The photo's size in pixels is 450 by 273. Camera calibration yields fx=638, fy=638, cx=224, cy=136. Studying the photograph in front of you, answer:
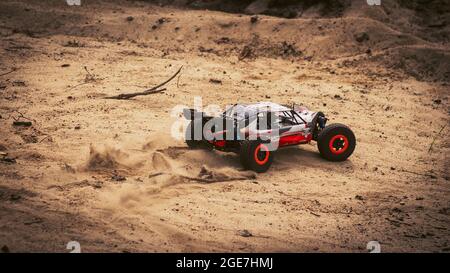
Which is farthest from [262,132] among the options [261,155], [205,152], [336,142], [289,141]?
[336,142]

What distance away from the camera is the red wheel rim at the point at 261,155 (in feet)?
33.3

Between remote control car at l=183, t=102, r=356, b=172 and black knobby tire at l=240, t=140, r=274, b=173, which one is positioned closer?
black knobby tire at l=240, t=140, r=274, b=173

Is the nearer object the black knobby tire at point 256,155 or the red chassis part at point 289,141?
the black knobby tire at point 256,155

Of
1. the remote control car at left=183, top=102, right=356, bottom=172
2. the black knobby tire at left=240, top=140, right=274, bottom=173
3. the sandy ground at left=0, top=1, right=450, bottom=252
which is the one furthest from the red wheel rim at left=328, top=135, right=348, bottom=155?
the black knobby tire at left=240, top=140, right=274, bottom=173

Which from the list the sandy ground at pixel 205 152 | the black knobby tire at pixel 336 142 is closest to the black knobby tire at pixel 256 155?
the sandy ground at pixel 205 152

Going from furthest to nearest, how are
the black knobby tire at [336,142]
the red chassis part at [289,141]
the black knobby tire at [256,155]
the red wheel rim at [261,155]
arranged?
1. the black knobby tire at [336,142]
2. the red chassis part at [289,141]
3. the red wheel rim at [261,155]
4. the black knobby tire at [256,155]

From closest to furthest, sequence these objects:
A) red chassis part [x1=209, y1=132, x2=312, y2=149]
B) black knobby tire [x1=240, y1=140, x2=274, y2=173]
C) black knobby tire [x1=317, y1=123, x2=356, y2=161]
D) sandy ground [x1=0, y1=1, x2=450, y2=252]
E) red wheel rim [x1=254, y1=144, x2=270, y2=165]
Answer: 1. sandy ground [x1=0, y1=1, x2=450, y2=252]
2. black knobby tire [x1=240, y1=140, x2=274, y2=173]
3. red wheel rim [x1=254, y1=144, x2=270, y2=165]
4. red chassis part [x1=209, y1=132, x2=312, y2=149]
5. black knobby tire [x1=317, y1=123, x2=356, y2=161]

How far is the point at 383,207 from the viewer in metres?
9.53

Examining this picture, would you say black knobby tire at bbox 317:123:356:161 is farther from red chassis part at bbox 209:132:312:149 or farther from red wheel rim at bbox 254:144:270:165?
red wheel rim at bbox 254:144:270:165

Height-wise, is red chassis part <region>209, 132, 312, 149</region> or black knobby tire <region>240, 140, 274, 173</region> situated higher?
red chassis part <region>209, 132, 312, 149</region>

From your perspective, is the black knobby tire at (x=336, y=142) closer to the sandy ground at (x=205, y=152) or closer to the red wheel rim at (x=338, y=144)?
the red wheel rim at (x=338, y=144)

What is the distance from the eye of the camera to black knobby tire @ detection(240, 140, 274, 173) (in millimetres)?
10039
